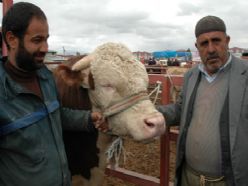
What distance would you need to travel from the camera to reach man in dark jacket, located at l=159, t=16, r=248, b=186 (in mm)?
2750

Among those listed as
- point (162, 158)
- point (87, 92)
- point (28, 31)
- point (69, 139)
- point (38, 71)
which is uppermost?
point (28, 31)

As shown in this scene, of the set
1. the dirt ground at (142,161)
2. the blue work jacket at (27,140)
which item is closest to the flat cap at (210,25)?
the blue work jacket at (27,140)

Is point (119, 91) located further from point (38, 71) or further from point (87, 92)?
point (38, 71)

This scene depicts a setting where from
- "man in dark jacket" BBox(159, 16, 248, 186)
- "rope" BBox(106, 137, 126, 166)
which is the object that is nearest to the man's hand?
"rope" BBox(106, 137, 126, 166)

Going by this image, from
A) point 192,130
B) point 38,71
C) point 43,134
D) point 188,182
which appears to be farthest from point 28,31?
point 188,182

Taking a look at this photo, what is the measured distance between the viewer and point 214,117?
294 cm

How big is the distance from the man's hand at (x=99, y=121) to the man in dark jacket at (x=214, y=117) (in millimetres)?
730

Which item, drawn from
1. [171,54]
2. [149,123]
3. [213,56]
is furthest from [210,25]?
[171,54]

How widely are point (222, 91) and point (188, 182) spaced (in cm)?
94

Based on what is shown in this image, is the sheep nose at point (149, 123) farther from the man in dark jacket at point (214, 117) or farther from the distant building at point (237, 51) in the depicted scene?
the distant building at point (237, 51)

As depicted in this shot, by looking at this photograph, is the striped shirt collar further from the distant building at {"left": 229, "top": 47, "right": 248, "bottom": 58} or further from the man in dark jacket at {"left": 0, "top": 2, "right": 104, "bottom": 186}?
the distant building at {"left": 229, "top": 47, "right": 248, "bottom": 58}

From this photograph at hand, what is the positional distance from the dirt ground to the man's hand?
271cm

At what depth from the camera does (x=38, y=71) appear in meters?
2.47

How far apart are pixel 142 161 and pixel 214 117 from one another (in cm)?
392
